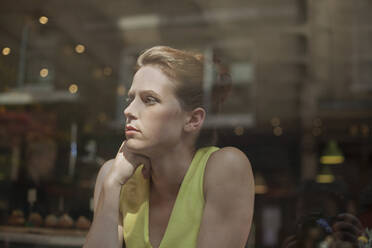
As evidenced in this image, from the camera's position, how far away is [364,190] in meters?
2.19

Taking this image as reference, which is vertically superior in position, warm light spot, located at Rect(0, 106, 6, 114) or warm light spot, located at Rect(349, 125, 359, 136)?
warm light spot, located at Rect(0, 106, 6, 114)

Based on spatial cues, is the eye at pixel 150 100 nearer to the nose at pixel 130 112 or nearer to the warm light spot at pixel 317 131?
the nose at pixel 130 112

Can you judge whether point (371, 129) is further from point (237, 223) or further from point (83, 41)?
point (237, 223)

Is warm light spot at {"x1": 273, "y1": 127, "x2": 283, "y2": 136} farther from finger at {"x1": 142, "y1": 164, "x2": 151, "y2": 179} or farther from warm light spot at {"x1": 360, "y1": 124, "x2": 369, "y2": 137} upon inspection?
finger at {"x1": 142, "y1": 164, "x2": 151, "y2": 179}

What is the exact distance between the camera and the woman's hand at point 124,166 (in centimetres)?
136

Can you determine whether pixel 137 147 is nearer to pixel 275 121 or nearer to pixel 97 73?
pixel 97 73

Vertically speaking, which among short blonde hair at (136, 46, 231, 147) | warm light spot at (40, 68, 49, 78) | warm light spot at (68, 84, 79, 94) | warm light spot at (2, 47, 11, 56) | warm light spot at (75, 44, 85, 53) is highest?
warm light spot at (75, 44, 85, 53)

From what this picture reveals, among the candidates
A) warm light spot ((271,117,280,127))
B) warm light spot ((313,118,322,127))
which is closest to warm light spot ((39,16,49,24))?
warm light spot ((271,117,280,127))

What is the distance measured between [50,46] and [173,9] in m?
1.03

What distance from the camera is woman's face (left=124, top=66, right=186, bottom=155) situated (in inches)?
53.6

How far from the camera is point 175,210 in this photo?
1.33 meters

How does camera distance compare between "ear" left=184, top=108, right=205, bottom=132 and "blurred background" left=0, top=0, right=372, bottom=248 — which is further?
"blurred background" left=0, top=0, right=372, bottom=248

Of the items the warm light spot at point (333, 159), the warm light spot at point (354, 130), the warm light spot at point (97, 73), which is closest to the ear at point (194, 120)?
the warm light spot at point (97, 73)

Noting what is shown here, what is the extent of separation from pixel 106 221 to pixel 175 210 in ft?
0.70
